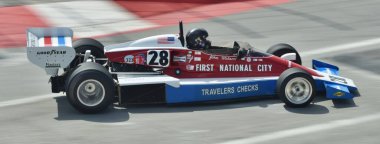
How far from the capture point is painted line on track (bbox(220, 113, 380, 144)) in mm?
10156

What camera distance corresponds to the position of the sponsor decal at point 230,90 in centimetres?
1171

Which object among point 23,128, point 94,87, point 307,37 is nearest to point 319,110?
point 94,87

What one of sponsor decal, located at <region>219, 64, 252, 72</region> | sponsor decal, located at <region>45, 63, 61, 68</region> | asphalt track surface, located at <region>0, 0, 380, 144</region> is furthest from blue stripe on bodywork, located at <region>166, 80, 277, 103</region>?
sponsor decal, located at <region>45, 63, 61, 68</region>

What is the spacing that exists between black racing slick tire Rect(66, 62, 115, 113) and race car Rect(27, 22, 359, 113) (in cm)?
1

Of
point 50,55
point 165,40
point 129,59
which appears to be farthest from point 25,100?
point 165,40

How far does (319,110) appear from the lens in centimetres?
1157

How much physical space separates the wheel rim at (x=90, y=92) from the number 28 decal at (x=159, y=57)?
1119 millimetres

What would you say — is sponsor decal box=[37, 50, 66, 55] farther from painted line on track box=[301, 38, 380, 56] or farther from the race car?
painted line on track box=[301, 38, 380, 56]

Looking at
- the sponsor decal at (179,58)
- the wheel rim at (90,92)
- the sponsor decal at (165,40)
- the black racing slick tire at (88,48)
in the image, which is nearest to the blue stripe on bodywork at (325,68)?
the sponsor decal at (179,58)

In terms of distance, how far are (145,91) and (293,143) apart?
2.59 meters

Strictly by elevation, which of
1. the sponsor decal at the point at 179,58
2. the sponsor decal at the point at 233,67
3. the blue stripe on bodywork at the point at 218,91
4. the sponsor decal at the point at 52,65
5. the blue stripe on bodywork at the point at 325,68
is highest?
the sponsor decal at the point at 179,58

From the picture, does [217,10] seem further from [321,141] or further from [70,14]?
[321,141]

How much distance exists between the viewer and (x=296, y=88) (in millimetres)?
11594

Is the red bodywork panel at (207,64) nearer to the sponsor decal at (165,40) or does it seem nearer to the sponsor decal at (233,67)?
the sponsor decal at (233,67)
